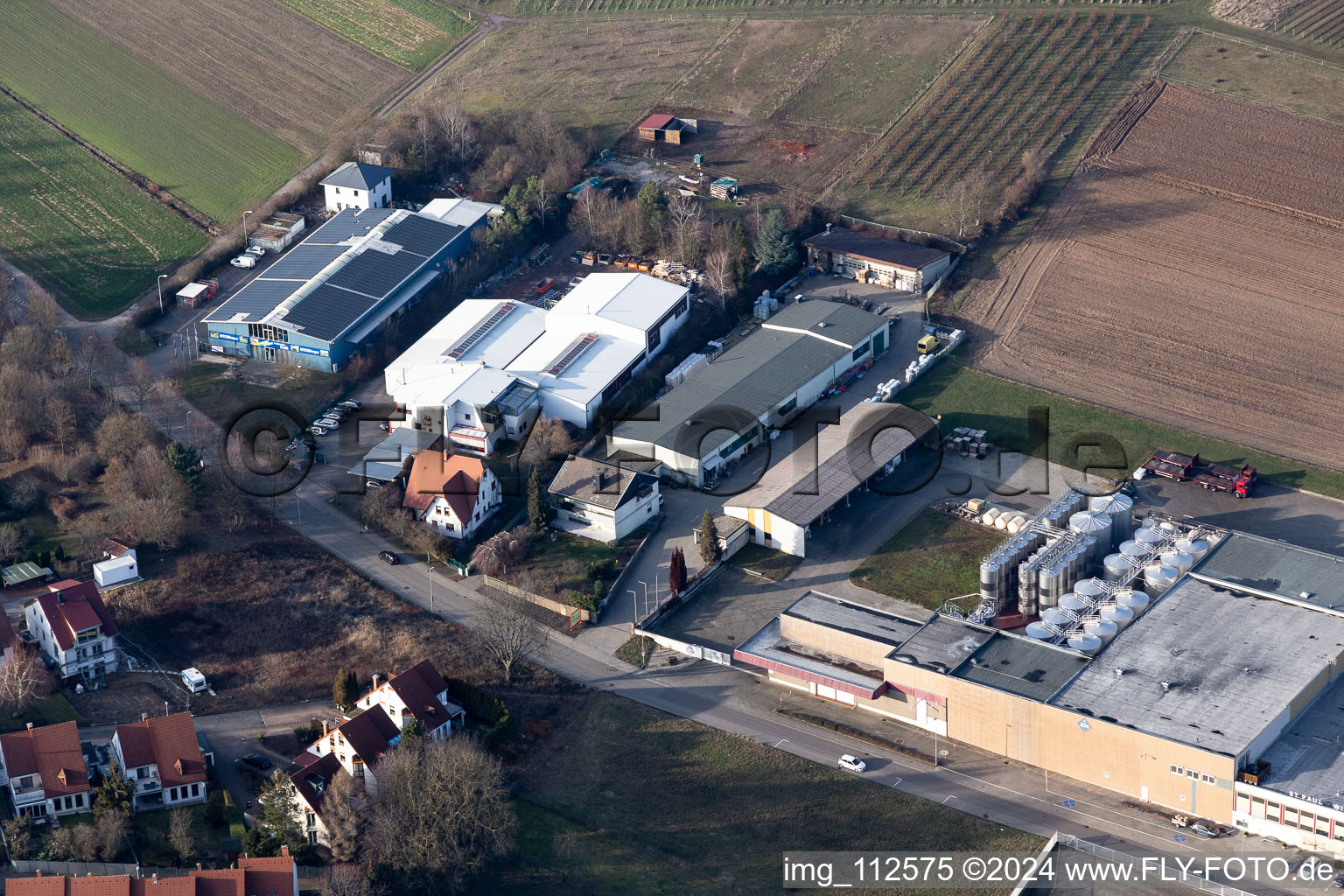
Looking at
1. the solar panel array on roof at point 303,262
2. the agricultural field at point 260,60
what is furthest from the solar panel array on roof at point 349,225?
the agricultural field at point 260,60

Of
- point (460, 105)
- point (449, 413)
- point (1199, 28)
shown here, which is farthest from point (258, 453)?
point (1199, 28)

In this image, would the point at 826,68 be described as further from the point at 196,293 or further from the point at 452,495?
the point at 452,495

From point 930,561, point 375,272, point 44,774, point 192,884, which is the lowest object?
point 930,561

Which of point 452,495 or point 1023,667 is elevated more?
point 452,495

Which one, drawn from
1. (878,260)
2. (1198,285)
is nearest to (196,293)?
(878,260)

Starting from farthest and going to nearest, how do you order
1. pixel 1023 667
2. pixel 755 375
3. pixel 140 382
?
pixel 755 375 < pixel 140 382 < pixel 1023 667

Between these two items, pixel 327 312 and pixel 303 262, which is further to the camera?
pixel 303 262
